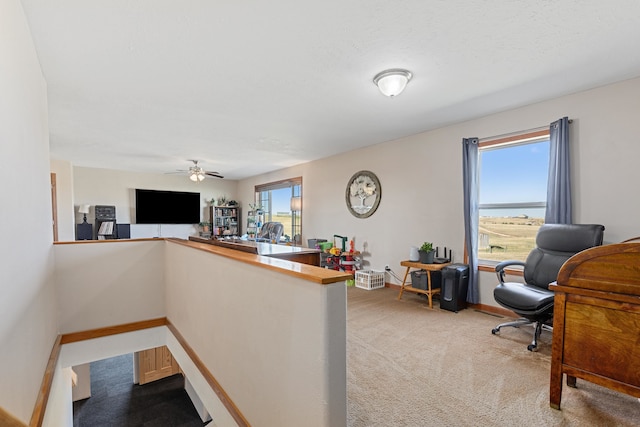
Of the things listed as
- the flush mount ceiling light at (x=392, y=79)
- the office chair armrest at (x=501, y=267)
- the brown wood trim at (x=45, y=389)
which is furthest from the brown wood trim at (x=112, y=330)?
the office chair armrest at (x=501, y=267)

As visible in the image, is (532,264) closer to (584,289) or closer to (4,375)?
(584,289)

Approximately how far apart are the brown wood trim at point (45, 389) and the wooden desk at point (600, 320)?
10.5 feet

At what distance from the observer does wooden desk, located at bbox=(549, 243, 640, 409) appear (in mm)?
1527

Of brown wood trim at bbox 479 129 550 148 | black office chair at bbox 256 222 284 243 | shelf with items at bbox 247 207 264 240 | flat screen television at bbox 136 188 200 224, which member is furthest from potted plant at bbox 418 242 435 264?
flat screen television at bbox 136 188 200 224

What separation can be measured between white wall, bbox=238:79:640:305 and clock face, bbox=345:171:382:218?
11cm

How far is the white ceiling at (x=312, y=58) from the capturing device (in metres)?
1.81

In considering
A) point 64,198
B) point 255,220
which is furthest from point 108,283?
point 255,220

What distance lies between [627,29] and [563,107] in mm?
1212

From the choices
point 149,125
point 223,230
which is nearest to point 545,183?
point 149,125

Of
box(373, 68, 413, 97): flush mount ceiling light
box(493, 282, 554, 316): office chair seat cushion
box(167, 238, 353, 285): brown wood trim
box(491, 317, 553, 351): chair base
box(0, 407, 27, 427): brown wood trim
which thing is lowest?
box(491, 317, 553, 351): chair base

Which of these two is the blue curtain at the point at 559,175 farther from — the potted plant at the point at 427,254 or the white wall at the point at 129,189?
the white wall at the point at 129,189

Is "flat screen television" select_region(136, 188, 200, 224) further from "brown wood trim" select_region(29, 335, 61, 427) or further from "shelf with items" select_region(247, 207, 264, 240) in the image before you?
"brown wood trim" select_region(29, 335, 61, 427)

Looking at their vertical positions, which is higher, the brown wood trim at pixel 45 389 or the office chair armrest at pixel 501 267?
the office chair armrest at pixel 501 267

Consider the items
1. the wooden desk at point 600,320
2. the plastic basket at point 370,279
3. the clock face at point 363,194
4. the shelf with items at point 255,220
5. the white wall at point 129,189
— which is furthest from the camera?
the shelf with items at point 255,220
